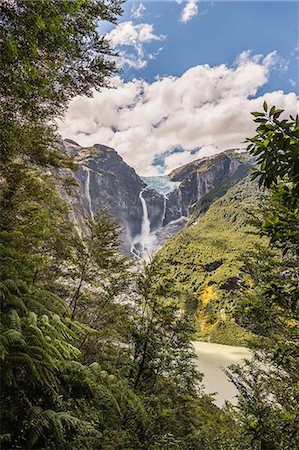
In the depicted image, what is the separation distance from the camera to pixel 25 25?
4906 mm

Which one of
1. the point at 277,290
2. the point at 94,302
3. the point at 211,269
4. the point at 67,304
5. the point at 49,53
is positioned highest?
the point at 49,53

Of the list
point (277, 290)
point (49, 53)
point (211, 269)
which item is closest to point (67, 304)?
point (277, 290)

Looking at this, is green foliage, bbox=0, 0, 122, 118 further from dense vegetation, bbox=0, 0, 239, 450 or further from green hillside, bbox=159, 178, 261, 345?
green hillside, bbox=159, 178, 261, 345

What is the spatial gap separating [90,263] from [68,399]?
864cm

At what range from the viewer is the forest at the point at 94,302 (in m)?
3.00

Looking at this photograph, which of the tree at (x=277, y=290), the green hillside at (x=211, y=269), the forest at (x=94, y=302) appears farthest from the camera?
the green hillside at (x=211, y=269)

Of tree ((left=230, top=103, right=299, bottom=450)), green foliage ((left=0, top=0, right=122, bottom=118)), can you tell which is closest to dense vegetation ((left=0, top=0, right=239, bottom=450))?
green foliage ((left=0, top=0, right=122, bottom=118))

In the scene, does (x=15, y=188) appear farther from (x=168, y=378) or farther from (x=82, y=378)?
(x=168, y=378)

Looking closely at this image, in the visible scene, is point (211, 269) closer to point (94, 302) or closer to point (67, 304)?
point (94, 302)

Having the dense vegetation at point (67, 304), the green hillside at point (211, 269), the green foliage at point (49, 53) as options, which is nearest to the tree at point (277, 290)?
the dense vegetation at point (67, 304)

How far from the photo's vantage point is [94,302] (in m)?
12.5

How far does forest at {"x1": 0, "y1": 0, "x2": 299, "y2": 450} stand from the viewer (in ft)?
9.86

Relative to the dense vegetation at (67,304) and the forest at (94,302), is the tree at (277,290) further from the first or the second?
the dense vegetation at (67,304)

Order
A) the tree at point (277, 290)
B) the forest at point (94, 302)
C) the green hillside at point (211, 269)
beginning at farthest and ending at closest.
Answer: the green hillside at point (211, 269) < the forest at point (94, 302) < the tree at point (277, 290)
